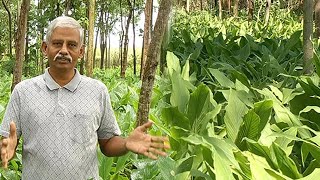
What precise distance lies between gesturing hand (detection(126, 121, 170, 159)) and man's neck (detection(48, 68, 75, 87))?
1.10ft

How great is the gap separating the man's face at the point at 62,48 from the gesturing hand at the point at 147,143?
1.21 feet

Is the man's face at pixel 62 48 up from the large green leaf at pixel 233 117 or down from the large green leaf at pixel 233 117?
up

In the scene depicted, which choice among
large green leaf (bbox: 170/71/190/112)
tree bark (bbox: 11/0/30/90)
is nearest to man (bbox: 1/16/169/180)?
large green leaf (bbox: 170/71/190/112)

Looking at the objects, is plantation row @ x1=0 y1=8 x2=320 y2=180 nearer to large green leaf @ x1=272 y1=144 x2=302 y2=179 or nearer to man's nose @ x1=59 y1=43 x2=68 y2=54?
large green leaf @ x1=272 y1=144 x2=302 y2=179

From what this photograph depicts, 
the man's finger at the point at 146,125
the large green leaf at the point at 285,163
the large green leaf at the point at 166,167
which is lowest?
the large green leaf at the point at 166,167

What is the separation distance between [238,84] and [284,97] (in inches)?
16.4

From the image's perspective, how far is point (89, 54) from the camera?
346 inches

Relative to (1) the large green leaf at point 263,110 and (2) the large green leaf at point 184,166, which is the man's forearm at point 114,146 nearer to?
(2) the large green leaf at point 184,166

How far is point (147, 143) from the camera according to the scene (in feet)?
6.34

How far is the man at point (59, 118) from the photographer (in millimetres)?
1906

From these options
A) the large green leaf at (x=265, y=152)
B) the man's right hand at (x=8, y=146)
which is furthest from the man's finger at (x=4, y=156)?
the large green leaf at (x=265, y=152)

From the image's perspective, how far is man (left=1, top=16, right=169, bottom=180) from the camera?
1906 millimetres

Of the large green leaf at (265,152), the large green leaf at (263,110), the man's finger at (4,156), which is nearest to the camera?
the man's finger at (4,156)

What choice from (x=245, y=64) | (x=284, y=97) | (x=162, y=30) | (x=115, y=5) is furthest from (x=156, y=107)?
(x=115, y=5)
